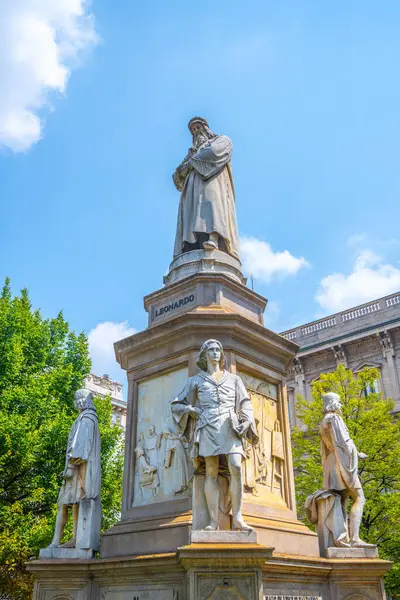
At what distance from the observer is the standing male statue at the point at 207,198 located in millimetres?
11547

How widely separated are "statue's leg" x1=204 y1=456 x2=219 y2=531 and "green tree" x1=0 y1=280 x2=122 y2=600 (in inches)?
458

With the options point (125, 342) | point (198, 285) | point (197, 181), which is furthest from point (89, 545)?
point (197, 181)

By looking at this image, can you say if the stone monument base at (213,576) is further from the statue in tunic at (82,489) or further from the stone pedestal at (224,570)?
the statue in tunic at (82,489)

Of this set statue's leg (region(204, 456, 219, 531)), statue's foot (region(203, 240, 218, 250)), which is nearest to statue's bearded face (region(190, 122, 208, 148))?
statue's foot (region(203, 240, 218, 250))

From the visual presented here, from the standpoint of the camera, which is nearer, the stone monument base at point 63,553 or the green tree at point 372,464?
the stone monument base at point 63,553

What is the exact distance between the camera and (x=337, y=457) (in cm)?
948

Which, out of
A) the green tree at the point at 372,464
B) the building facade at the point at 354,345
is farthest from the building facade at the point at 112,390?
the green tree at the point at 372,464

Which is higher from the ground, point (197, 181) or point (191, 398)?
point (197, 181)

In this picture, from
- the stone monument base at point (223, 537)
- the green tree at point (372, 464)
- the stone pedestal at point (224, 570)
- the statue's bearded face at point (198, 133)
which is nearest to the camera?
the stone pedestal at point (224, 570)

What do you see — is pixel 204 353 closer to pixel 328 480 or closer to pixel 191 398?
pixel 191 398

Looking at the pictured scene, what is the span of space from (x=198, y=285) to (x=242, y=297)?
95cm

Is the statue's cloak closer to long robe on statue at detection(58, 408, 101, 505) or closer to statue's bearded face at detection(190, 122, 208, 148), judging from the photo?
long robe on statue at detection(58, 408, 101, 505)

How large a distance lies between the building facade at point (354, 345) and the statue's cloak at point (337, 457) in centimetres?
2154

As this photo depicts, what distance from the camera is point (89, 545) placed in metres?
9.07
